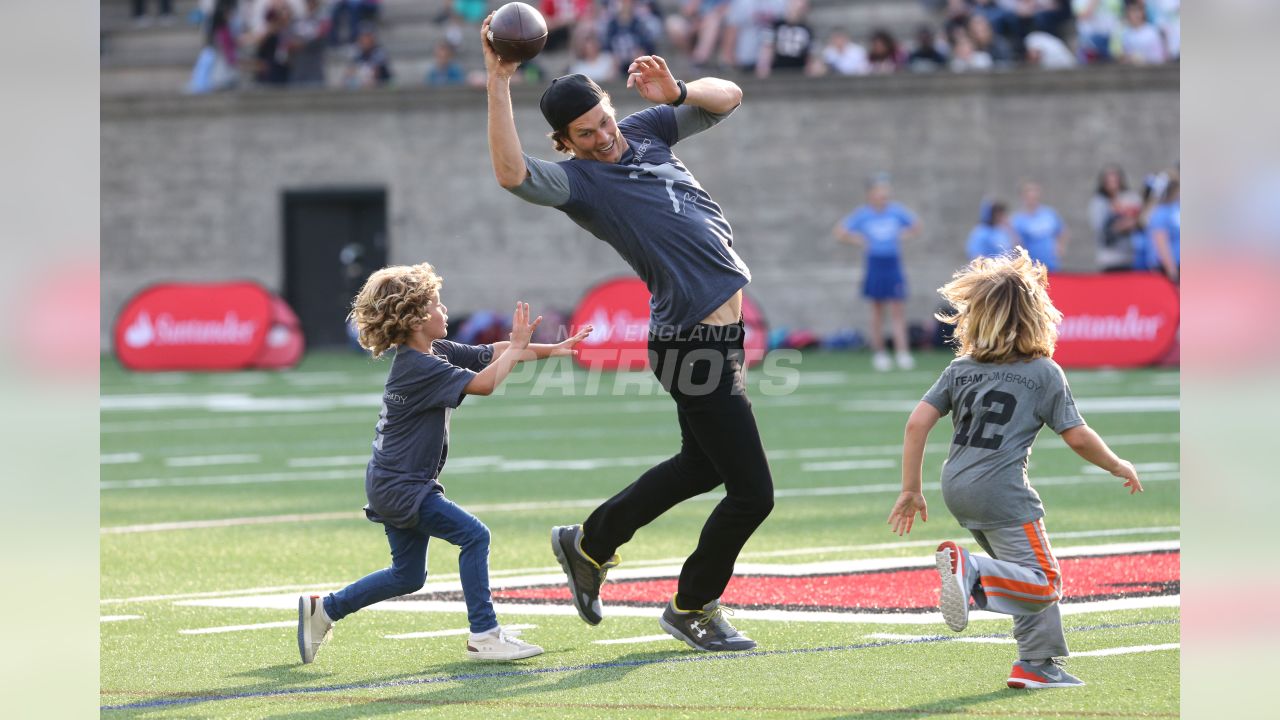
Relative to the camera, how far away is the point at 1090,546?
9.32 metres

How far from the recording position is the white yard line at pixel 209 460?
47.5ft

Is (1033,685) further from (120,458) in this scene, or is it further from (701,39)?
(701,39)

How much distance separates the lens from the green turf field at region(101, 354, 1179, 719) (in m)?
5.91

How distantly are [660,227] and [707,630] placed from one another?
1.43 meters

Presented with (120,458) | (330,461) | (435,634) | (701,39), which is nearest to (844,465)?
(330,461)

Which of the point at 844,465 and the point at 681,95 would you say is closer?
the point at 681,95

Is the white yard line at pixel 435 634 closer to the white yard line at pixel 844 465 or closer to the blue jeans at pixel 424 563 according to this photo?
the blue jeans at pixel 424 563

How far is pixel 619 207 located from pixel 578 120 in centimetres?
34

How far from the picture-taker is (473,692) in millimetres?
6004

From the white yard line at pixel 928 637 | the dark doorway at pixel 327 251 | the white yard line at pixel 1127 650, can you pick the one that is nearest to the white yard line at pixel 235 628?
the white yard line at pixel 928 637

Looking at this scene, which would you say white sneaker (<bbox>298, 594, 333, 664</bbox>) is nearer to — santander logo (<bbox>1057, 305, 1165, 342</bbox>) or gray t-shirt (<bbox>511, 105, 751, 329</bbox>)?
gray t-shirt (<bbox>511, 105, 751, 329</bbox>)
